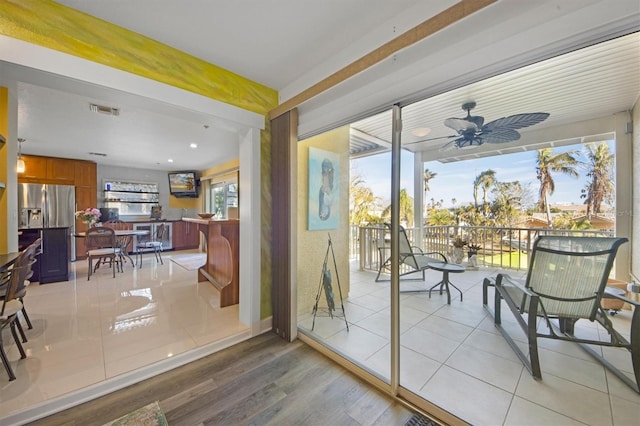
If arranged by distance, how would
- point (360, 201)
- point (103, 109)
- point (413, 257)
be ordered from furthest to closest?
1. point (103, 109)
2. point (360, 201)
3. point (413, 257)

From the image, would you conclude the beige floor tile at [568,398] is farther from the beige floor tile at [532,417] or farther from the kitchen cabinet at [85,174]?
the kitchen cabinet at [85,174]

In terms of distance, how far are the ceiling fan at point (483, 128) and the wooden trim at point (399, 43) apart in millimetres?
834

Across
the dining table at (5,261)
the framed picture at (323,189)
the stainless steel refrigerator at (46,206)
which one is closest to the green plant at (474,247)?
the framed picture at (323,189)

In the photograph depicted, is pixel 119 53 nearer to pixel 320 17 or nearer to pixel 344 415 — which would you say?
pixel 320 17

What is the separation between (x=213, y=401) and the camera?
1.64m

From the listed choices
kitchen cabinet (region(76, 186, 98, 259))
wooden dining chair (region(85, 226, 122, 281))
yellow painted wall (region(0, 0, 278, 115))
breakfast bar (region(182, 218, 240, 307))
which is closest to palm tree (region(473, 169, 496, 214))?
yellow painted wall (region(0, 0, 278, 115))

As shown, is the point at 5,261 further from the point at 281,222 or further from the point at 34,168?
the point at 34,168

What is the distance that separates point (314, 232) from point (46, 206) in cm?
660

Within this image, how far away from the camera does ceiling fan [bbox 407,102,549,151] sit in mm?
1606

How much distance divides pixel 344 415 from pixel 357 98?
233 centimetres

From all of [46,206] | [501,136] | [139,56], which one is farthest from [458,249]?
[46,206]

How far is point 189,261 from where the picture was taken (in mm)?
5848

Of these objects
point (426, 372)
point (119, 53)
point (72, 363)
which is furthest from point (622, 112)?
point (72, 363)

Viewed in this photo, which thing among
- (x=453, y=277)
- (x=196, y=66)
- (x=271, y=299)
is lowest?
(x=271, y=299)
